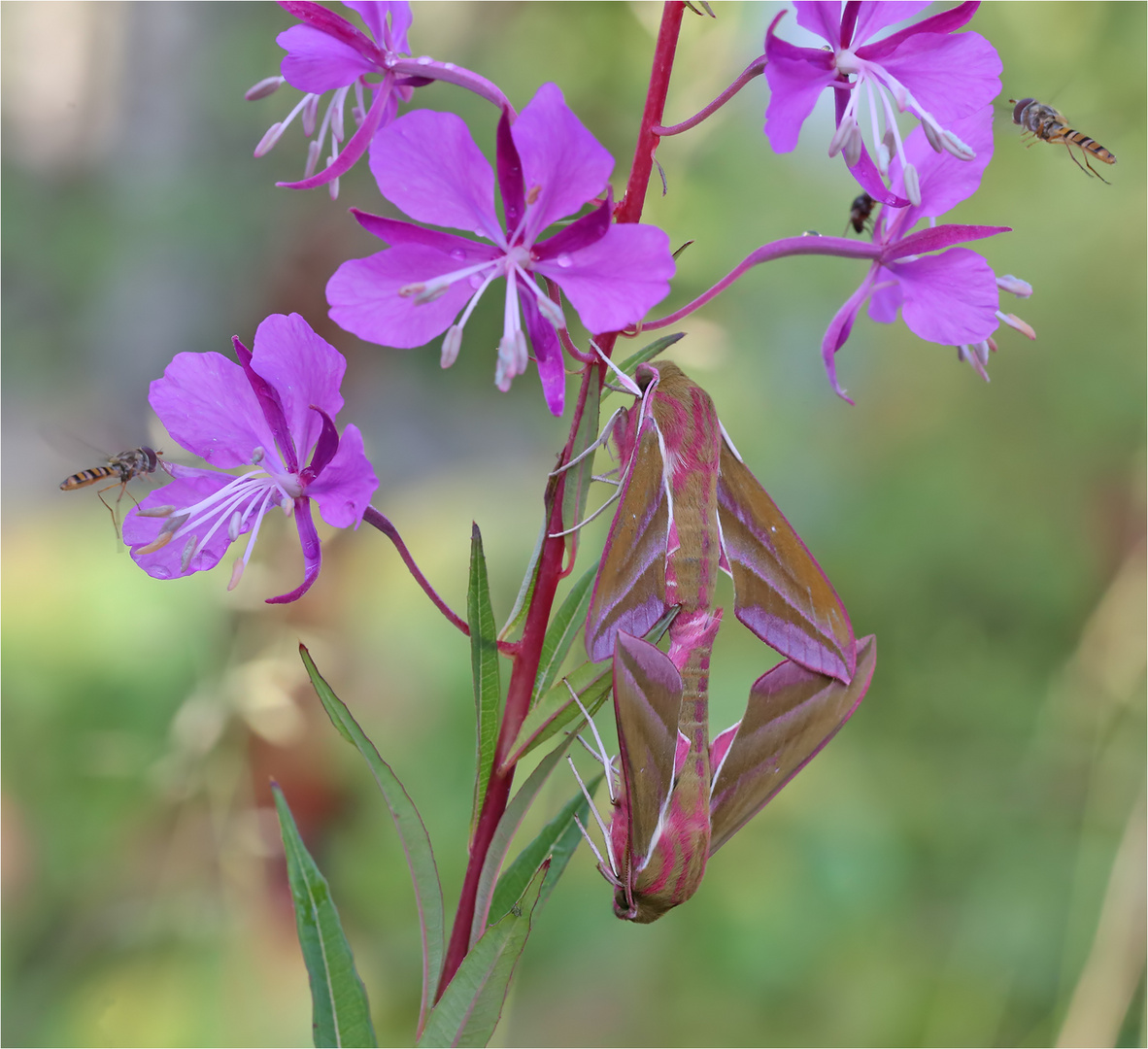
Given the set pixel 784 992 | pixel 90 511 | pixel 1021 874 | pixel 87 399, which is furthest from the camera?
pixel 87 399

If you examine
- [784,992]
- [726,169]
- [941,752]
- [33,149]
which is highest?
[726,169]

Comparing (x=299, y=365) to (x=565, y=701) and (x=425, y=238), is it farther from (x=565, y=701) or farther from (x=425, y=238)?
(x=565, y=701)

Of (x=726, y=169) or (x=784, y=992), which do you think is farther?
(x=726, y=169)

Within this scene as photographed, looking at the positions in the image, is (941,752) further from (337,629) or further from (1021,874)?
(337,629)

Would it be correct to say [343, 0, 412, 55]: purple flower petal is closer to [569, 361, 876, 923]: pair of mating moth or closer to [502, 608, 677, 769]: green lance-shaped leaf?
[569, 361, 876, 923]: pair of mating moth

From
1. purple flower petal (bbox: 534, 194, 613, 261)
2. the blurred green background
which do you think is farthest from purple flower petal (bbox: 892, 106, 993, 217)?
the blurred green background

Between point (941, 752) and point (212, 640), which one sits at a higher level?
point (941, 752)

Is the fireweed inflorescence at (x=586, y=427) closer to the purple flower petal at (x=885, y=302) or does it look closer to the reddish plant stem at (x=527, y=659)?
the reddish plant stem at (x=527, y=659)

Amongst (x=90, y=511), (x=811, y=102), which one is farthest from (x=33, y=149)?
(x=811, y=102)
